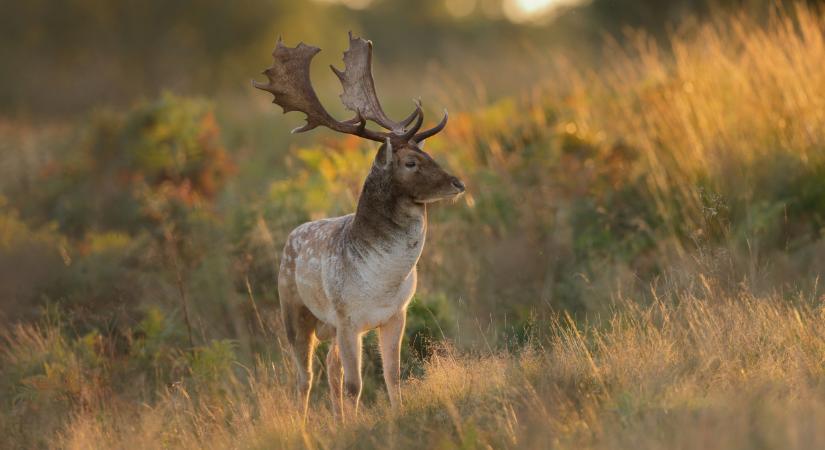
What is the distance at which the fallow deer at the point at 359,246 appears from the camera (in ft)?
23.5

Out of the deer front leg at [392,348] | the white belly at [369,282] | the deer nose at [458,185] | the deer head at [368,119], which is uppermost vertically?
the deer head at [368,119]

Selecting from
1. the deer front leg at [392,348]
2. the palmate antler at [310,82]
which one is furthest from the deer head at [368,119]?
the deer front leg at [392,348]

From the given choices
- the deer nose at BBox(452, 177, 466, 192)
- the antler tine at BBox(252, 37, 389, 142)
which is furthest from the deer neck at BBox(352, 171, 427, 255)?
the antler tine at BBox(252, 37, 389, 142)

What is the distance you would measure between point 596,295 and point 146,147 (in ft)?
28.5

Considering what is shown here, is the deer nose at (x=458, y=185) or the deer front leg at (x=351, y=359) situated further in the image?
the deer front leg at (x=351, y=359)

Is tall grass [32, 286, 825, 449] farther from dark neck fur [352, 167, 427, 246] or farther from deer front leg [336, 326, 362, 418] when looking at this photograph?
dark neck fur [352, 167, 427, 246]

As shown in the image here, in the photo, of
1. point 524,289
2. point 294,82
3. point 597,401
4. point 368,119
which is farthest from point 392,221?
point 524,289

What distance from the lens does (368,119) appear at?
25.7 ft

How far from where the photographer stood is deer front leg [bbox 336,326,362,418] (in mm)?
7336

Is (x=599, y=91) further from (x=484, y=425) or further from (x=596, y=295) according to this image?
(x=484, y=425)

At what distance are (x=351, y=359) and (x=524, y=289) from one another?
385cm

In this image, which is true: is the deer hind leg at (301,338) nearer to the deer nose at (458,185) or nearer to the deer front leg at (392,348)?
the deer front leg at (392,348)

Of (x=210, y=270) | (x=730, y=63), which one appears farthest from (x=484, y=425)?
(x=730, y=63)

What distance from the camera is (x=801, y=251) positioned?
32.3 feet
